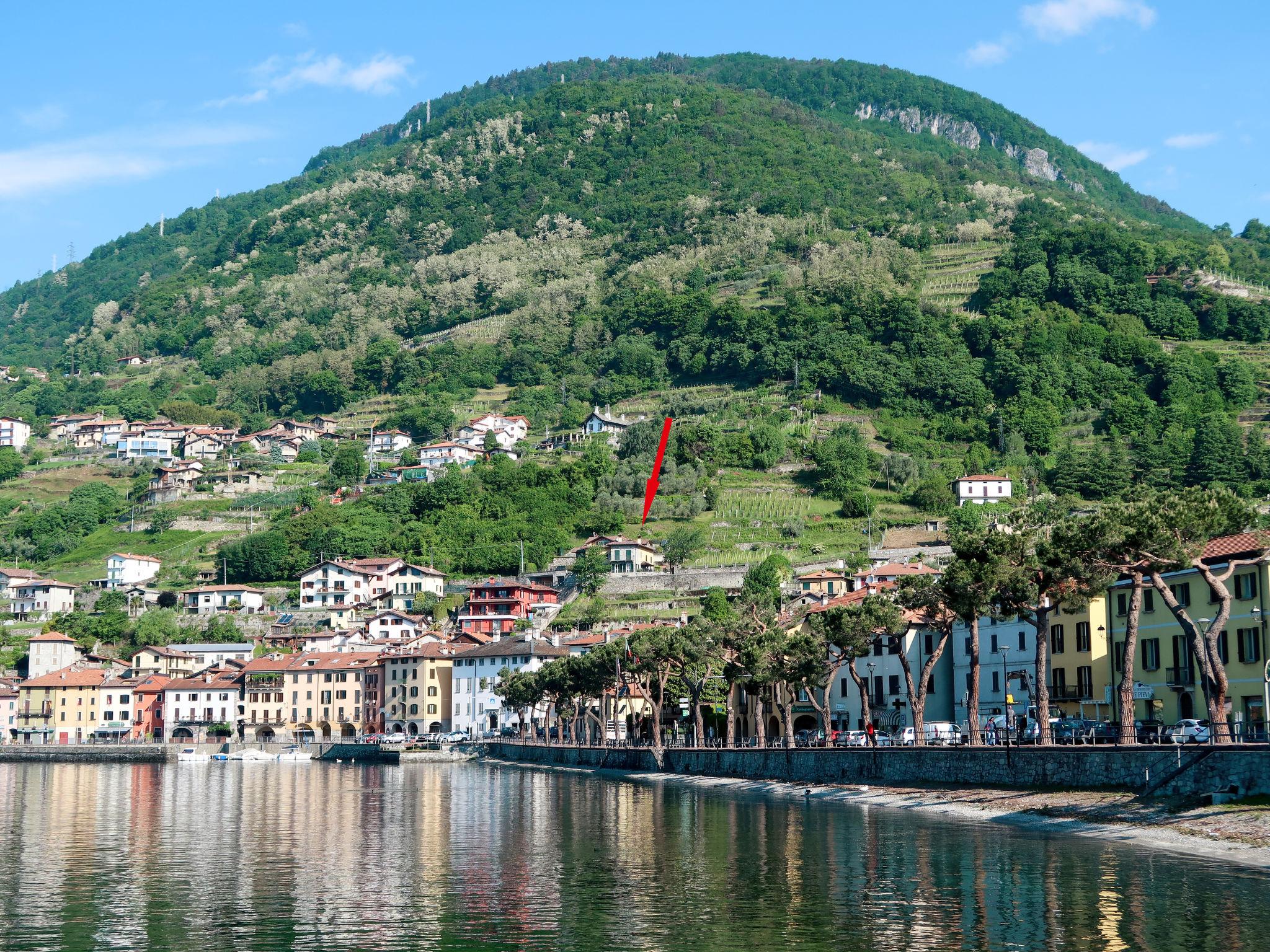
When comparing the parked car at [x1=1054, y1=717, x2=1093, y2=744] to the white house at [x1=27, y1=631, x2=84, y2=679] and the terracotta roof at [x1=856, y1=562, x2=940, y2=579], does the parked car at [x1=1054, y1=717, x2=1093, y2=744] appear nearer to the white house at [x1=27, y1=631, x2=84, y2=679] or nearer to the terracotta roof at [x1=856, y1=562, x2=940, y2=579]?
the terracotta roof at [x1=856, y1=562, x2=940, y2=579]

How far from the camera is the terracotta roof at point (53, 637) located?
164 meters

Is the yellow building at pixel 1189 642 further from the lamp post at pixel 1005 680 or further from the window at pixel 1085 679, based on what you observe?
the lamp post at pixel 1005 680

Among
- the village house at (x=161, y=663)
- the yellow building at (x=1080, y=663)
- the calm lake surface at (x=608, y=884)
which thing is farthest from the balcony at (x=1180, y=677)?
the village house at (x=161, y=663)

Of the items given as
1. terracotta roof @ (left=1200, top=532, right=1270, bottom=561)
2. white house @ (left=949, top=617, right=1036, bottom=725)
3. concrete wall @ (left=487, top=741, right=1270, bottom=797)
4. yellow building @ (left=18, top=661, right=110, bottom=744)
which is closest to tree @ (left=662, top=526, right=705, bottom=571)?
yellow building @ (left=18, top=661, right=110, bottom=744)

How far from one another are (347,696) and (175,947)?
131486 mm

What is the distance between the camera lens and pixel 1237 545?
62719 mm

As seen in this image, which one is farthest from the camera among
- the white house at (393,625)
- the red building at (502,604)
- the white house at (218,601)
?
the white house at (218,601)

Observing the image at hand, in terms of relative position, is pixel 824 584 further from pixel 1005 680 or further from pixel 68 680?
pixel 68 680

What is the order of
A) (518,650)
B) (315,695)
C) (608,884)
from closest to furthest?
(608,884), (518,650), (315,695)

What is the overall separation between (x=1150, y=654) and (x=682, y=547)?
102 meters

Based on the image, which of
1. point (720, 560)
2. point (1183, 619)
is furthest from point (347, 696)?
point (1183, 619)

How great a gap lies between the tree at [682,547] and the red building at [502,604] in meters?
14.5

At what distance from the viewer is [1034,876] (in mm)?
39000

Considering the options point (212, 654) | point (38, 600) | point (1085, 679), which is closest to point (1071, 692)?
point (1085, 679)
